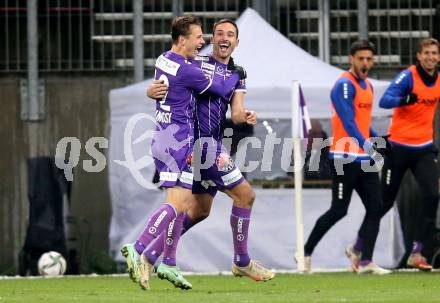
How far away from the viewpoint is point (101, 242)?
16.2 m

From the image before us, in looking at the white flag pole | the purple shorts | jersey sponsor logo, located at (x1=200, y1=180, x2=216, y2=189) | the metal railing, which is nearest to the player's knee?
the white flag pole

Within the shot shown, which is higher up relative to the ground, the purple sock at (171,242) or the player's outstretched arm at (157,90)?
the player's outstretched arm at (157,90)

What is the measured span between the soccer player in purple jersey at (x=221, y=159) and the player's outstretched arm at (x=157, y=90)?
530mm

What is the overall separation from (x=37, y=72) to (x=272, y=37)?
3057 mm

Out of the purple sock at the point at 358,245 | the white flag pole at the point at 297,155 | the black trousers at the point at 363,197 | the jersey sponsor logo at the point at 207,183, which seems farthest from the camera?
the white flag pole at the point at 297,155

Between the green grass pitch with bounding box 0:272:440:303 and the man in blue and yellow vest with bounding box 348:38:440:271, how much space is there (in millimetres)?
721

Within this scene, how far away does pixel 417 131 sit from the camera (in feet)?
41.8

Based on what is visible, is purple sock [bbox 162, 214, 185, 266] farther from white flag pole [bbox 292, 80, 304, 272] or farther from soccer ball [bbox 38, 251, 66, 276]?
soccer ball [bbox 38, 251, 66, 276]

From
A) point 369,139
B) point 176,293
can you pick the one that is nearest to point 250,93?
point 369,139

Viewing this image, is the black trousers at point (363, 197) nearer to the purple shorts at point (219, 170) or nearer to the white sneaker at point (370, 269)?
the white sneaker at point (370, 269)

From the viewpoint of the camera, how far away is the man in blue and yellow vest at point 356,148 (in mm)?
12273

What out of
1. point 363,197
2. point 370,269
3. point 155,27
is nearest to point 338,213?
point 363,197

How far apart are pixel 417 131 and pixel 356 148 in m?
0.77

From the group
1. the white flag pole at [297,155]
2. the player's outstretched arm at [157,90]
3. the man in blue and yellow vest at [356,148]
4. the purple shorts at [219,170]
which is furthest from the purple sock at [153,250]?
the white flag pole at [297,155]
